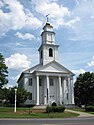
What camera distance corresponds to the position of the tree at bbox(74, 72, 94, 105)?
65.1 m

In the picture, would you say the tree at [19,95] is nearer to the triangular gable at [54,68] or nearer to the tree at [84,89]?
the triangular gable at [54,68]

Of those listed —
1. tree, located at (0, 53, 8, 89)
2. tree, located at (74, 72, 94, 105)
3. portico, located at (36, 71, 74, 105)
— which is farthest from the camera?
tree, located at (74, 72, 94, 105)

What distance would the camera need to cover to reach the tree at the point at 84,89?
65.1m

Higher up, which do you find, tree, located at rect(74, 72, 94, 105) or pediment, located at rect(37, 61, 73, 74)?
pediment, located at rect(37, 61, 73, 74)

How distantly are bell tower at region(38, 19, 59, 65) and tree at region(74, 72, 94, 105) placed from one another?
1177 centimetres

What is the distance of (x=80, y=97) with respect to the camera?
228 feet

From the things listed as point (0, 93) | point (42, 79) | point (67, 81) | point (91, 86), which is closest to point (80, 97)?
point (91, 86)

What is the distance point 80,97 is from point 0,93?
3178 centimetres

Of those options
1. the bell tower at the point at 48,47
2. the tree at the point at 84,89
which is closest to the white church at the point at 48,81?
the bell tower at the point at 48,47

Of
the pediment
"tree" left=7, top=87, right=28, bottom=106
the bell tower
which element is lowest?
"tree" left=7, top=87, right=28, bottom=106

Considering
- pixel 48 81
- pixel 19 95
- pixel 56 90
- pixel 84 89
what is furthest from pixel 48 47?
pixel 19 95

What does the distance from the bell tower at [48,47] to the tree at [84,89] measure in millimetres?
11766

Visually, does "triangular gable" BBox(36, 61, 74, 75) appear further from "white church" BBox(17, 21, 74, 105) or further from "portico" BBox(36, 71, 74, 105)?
"portico" BBox(36, 71, 74, 105)

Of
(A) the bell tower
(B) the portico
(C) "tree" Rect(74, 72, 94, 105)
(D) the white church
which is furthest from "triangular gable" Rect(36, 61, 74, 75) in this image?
(C) "tree" Rect(74, 72, 94, 105)
